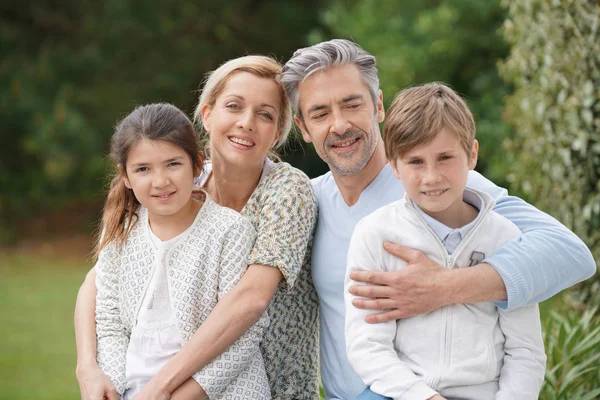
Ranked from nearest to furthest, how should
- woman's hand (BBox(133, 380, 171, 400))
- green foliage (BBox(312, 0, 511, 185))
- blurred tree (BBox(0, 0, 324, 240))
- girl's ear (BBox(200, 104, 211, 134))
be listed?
woman's hand (BBox(133, 380, 171, 400)), girl's ear (BBox(200, 104, 211, 134)), green foliage (BBox(312, 0, 511, 185)), blurred tree (BBox(0, 0, 324, 240))

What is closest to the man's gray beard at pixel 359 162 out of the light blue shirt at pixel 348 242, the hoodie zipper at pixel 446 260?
the light blue shirt at pixel 348 242

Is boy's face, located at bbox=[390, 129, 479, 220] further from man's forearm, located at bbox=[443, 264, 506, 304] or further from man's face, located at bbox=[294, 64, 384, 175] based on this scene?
man's face, located at bbox=[294, 64, 384, 175]

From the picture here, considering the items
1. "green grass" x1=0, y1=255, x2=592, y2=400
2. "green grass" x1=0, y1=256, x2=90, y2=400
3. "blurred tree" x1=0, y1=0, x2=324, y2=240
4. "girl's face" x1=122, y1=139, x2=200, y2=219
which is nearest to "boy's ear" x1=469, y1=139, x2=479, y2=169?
"girl's face" x1=122, y1=139, x2=200, y2=219

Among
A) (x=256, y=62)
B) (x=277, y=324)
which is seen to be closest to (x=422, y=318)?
(x=277, y=324)

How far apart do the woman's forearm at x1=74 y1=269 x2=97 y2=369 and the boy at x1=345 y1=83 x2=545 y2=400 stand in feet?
3.14

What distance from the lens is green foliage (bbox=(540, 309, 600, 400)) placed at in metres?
3.24

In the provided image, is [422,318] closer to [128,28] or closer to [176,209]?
[176,209]

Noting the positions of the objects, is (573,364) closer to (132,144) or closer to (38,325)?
(132,144)

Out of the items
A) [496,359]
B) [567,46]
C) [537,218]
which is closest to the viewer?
[496,359]

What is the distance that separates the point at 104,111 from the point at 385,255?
36.1ft

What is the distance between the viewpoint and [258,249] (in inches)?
104

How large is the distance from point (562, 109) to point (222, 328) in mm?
2704

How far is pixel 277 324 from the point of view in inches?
113

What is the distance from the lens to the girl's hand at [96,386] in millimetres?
2629
